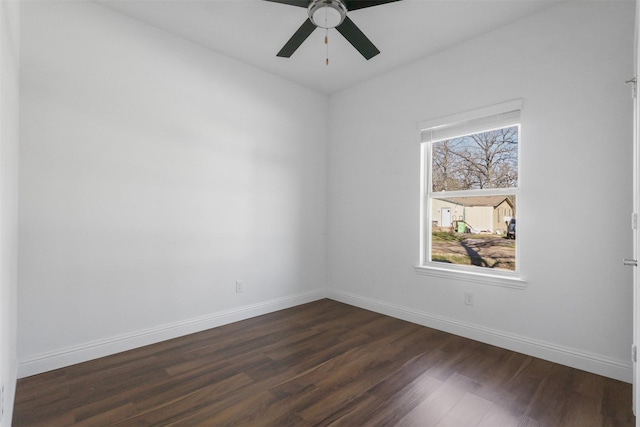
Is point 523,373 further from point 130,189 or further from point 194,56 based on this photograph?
point 194,56

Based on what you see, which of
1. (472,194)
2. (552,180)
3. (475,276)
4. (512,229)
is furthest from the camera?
(472,194)

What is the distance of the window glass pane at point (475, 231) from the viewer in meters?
2.85

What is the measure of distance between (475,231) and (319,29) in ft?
7.81

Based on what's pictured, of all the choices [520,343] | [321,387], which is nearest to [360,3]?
[321,387]

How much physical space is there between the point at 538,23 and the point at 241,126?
2827mm

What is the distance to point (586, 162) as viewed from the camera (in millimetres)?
2367

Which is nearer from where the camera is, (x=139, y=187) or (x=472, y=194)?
(x=139, y=187)

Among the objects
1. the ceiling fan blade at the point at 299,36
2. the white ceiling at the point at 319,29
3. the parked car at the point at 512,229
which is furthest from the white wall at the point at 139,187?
the parked car at the point at 512,229

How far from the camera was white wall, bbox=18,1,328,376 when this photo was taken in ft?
7.50

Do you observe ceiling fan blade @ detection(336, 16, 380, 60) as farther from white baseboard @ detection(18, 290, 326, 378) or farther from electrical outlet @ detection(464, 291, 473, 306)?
white baseboard @ detection(18, 290, 326, 378)

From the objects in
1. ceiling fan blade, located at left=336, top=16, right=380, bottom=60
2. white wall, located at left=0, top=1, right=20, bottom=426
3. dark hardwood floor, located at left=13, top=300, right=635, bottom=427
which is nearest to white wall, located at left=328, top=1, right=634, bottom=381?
dark hardwood floor, located at left=13, top=300, right=635, bottom=427

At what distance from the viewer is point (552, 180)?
2.52 m

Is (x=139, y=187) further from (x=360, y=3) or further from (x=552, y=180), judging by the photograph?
(x=552, y=180)

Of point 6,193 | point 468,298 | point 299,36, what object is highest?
point 299,36
